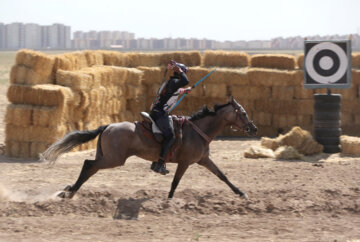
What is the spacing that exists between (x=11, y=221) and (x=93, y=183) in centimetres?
378

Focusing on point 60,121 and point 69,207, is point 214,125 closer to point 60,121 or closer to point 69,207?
point 69,207

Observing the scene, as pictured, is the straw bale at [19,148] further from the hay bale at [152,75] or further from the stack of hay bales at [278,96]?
the stack of hay bales at [278,96]

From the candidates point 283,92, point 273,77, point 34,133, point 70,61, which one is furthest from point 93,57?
point 283,92

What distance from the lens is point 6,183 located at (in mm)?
12562

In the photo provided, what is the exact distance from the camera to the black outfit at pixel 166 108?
10.5 meters

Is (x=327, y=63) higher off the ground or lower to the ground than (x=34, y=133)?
higher

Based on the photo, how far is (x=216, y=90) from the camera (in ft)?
75.0

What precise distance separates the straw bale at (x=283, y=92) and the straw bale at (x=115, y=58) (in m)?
5.97

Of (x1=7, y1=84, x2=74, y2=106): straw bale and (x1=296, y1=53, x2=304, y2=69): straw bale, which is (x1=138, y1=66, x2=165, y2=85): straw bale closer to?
(x1=296, y1=53, x2=304, y2=69): straw bale

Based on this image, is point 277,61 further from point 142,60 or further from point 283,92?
point 142,60

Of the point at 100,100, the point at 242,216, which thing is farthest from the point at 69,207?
the point at 100,100

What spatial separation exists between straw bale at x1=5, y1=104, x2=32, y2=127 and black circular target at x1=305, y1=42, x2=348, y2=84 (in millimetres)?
8511

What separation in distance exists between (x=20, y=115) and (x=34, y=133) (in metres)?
0.63

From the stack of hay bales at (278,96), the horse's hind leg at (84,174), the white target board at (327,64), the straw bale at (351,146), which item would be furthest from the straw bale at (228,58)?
the horse's hind leg at (84,174)
